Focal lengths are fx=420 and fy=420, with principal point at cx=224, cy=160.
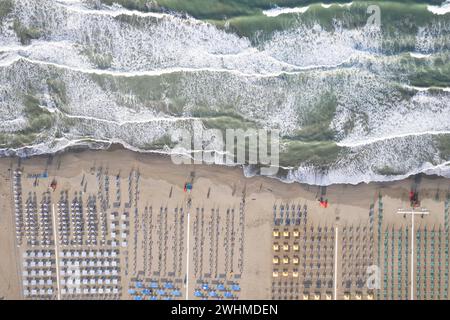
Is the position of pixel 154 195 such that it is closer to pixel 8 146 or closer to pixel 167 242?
pixel 167 242

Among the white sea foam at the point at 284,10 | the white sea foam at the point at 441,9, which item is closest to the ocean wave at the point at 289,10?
the white sea foam at the point at 284,10

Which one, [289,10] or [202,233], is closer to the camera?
[289,10]

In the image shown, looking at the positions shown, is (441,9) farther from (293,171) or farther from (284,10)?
(293,171)

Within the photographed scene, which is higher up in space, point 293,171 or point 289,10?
point 289,10

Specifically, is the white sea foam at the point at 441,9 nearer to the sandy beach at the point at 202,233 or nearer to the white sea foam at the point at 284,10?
the white sea foam at the point at 284,10

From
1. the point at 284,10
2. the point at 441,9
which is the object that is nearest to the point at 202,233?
the point at 284,10

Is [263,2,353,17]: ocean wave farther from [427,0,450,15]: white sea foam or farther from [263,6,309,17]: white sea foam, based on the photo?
[427,0,450,15]: white sea foam

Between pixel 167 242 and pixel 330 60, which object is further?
pixel 167 242

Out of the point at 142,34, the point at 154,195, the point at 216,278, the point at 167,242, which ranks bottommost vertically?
the point at 216,278
